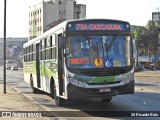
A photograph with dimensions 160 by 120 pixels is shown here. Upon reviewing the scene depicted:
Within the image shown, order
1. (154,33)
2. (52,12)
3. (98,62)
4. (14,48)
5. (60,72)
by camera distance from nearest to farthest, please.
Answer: (98,62) < (60,72) < (154,33) < (52,12) < (14,48)

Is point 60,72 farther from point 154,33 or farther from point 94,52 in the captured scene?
point 154,33

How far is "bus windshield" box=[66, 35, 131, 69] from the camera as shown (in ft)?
44.0

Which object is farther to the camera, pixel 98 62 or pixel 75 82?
pixel 98 62

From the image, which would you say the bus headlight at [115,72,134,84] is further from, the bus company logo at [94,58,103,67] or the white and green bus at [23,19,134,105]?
the bus company logo at [94,58,103,67]

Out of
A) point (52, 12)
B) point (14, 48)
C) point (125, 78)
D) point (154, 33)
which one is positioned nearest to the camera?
point (125, 78)

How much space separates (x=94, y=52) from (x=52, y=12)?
453 ft

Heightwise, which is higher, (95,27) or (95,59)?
(95,27)

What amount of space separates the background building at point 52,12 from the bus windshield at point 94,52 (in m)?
133

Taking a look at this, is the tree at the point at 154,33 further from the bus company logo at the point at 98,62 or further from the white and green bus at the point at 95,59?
the bus company logo at the point at 98,62

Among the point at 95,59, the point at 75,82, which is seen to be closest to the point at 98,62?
the point at 95,59

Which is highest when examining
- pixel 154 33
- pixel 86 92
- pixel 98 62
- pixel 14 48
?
pixel 14 48

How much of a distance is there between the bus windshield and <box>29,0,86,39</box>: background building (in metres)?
133

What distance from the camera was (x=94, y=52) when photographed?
13461 mm

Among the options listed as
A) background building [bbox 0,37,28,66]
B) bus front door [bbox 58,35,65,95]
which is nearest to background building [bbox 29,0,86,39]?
background building [bbox 0,37,28,66]
